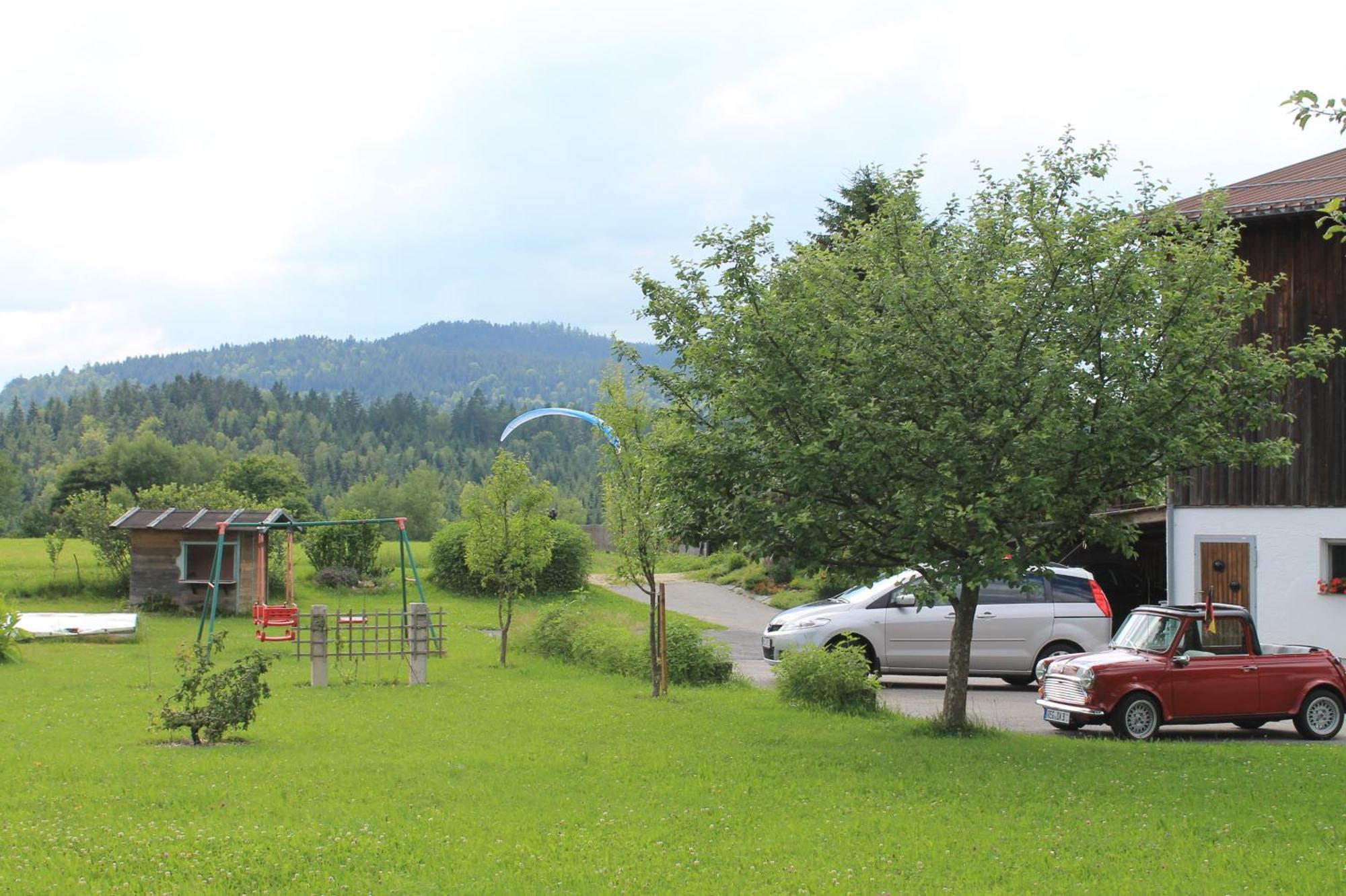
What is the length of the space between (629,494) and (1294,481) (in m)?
12.2

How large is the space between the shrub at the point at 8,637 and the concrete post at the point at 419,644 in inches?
310

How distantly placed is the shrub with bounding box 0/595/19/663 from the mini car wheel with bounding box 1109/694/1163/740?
1868cm

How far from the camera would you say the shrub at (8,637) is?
22.3 meters

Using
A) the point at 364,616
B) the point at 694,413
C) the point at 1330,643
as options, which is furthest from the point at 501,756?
the point at 1330,643

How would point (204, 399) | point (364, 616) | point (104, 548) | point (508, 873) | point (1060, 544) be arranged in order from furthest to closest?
1. point (204, 399)
2. point (104, 548)
3. point (364, 616)
4. point (1060, 544)
5. point (508, 873)

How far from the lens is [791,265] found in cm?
1362

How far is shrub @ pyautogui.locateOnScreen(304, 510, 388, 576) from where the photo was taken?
39.1 metres

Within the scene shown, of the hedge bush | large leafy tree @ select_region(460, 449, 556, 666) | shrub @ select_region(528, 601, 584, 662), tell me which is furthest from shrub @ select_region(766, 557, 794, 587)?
large leafy tree @ select_region(460, 449, 556, 666)

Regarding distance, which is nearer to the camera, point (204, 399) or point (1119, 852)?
point (1119, 852)

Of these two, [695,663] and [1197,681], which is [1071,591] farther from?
[695,663]

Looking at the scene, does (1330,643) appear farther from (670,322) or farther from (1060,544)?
(670,322)

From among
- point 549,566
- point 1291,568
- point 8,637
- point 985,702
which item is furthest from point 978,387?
point 549,566

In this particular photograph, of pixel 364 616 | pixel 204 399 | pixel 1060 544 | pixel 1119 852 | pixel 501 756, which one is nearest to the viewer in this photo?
pixel 1119 852

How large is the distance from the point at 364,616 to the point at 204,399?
530ft
